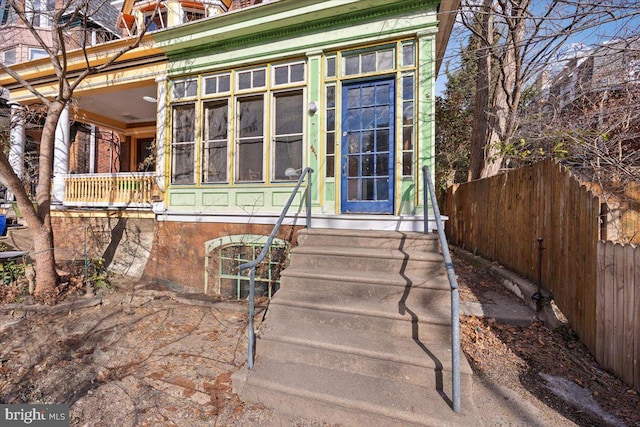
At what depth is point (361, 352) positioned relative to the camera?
2760mm

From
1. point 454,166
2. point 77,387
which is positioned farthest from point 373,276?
point 454,166

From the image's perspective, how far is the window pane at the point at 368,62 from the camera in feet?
16.3

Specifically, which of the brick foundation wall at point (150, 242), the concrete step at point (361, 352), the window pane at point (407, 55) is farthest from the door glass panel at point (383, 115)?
the concrete step at point (361, 352)

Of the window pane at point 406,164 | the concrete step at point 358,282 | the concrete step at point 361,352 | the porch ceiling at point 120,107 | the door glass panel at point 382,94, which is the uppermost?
the porch ceiling at point 120,107

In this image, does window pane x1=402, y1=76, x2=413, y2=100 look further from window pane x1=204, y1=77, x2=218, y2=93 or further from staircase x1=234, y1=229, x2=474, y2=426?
window pane x1=204, y1=77, x2=218, y2=93

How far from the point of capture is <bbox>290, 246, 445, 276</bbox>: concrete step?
356 centimetres

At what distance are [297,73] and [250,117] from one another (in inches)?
46.9

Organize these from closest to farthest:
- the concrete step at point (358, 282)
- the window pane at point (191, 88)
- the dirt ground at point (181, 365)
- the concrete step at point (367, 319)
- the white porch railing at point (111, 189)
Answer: the dirt ground at point (181, 365), the concrete step at point (367, 319), the concrete step at point (358, 282), the window pane at point (191, 88), the white porch railing at point (111, 189)

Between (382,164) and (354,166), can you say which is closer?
(382,164)

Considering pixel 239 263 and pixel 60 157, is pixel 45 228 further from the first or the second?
pixel 239 263

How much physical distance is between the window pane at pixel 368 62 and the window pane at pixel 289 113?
1196mm

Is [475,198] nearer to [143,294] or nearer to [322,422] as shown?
[322,422]

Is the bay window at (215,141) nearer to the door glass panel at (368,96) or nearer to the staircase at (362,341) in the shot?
the door glass panel at (368,96)

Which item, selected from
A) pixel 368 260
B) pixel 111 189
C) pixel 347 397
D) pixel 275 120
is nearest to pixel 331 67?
pixel 275 120
